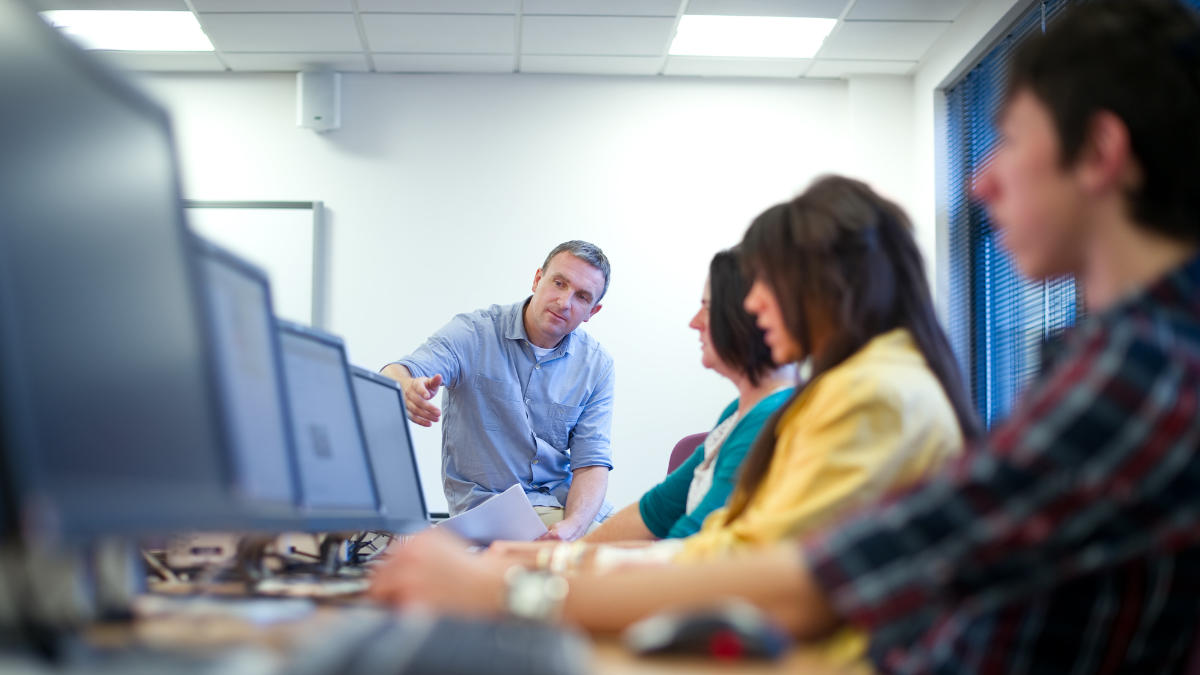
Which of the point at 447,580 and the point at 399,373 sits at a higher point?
the point at 399,373

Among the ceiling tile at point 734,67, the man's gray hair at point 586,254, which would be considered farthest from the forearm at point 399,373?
the ceiling tile at point 734,67

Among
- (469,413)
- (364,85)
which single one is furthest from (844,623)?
(364,85)

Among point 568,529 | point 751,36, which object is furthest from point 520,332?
point 751,36

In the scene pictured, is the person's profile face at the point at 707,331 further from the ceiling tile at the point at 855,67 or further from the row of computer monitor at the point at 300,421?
the ceiling tile at the point at 855,67

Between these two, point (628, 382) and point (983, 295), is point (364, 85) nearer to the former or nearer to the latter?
point (628, 382)

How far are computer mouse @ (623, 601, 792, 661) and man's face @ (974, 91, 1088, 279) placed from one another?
17.1 inches

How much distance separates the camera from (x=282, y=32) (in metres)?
3.96

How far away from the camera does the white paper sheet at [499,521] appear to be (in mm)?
2098

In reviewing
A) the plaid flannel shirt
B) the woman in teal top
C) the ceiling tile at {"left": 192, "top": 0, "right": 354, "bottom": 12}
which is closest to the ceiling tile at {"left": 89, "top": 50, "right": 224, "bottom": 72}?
the ceiling tile at {"left": 192, "top": 0, "right": 354, "bottom": 12}

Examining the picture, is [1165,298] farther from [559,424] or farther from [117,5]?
[117,5]

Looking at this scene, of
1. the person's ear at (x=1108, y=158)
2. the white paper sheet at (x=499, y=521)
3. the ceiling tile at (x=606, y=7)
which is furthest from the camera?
the ceiling tile at (x=606, y=7)

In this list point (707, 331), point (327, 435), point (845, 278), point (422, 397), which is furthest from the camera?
point (422, 397)

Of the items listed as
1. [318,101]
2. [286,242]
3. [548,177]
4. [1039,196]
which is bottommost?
[1039,196]

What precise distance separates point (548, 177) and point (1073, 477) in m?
3.86
